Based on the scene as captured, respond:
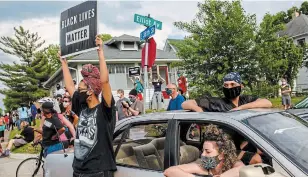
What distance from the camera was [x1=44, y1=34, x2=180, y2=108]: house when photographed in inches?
1079

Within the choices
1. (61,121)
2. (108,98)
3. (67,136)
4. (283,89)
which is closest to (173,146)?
(108,98)

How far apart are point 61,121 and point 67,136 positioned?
0.66 meters

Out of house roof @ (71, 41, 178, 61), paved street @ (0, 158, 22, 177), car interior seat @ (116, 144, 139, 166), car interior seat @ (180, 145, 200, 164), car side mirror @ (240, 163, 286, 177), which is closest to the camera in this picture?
car side mirror @ (240, 163, 286, 177)

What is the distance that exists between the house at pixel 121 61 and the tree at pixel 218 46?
13092 mm

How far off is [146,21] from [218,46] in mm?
6418

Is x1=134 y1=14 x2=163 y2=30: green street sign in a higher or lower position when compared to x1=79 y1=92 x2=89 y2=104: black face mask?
higher

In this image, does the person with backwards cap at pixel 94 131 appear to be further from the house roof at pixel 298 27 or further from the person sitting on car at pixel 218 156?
the house roof at pixel 298 27

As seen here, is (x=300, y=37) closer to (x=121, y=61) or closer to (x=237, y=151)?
(x=121, y=61)

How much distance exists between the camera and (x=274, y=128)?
9.65 ft

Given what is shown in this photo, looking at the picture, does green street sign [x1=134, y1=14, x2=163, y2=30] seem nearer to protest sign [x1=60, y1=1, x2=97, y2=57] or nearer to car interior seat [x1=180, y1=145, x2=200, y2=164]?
protest sign [x1=60, y1=1, x2=97, y2=57]

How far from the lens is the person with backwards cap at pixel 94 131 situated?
327cm

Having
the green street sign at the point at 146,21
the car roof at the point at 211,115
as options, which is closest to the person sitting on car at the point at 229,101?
the car roof at the point at 211,115

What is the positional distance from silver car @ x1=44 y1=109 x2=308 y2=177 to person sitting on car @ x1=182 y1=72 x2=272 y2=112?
28 centimetres

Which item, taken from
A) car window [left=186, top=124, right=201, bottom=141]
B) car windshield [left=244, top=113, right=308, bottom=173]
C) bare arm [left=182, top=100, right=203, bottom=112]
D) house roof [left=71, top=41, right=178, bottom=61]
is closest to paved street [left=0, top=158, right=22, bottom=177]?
car window [left=186, top=124, right=201, bottom=141]
